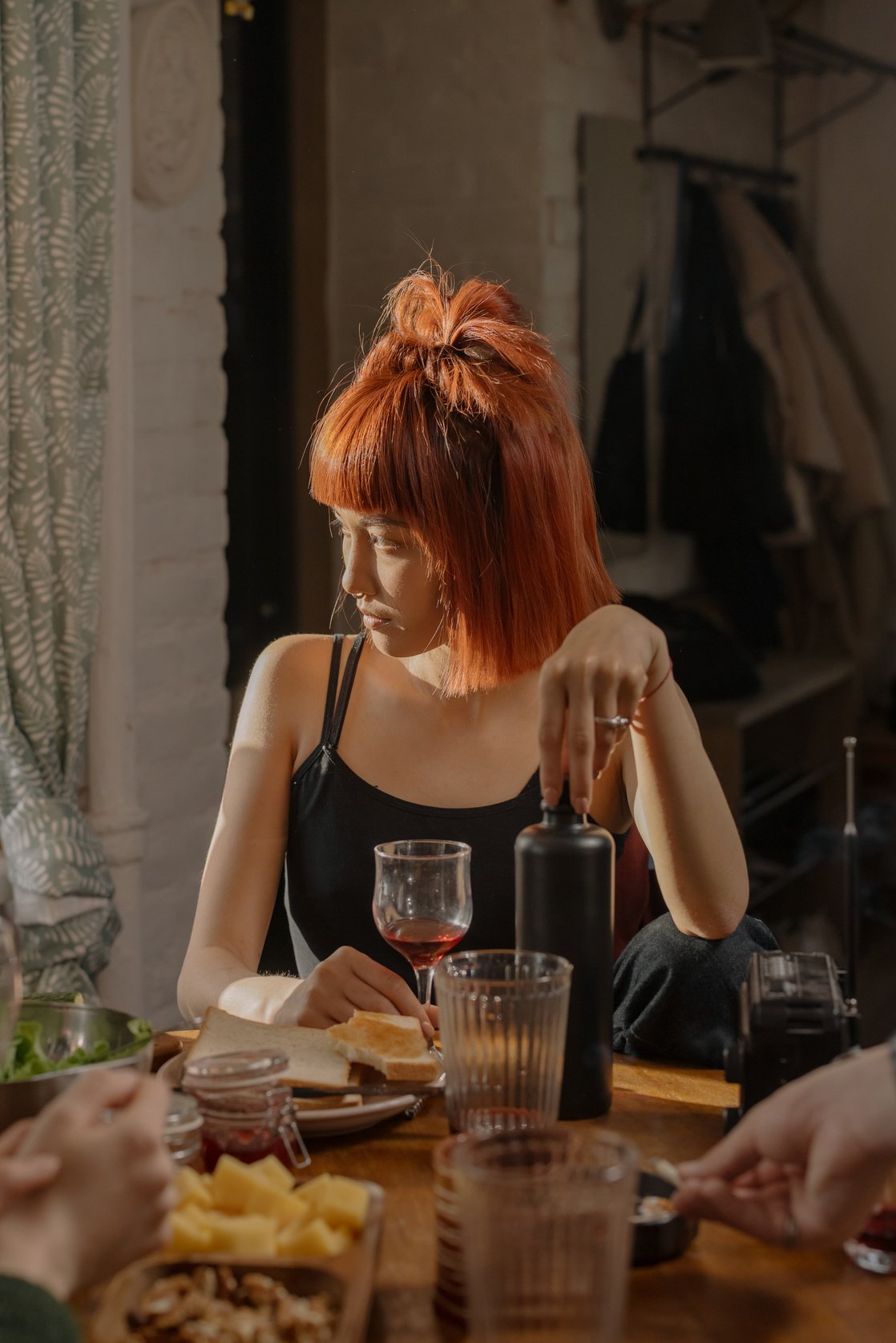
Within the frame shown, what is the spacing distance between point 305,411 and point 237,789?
64.0 inches

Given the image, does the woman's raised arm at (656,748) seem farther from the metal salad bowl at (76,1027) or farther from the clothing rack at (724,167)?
the clothing rack at (724,167)

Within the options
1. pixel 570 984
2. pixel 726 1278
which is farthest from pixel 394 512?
pixel 726 1278

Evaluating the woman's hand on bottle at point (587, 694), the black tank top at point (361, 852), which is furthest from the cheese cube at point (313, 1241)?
the black tank top at point (361, 852)

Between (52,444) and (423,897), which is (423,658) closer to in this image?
(423,897)

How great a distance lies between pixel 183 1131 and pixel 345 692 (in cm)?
83

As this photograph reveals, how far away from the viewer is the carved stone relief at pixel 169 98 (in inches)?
96.6

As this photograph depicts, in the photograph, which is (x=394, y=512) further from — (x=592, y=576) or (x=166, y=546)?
(x=166, y=546)

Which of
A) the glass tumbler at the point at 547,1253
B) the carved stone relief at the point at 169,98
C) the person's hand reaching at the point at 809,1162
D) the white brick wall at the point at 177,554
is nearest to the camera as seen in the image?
the glass tumbler at the point at 547,1253

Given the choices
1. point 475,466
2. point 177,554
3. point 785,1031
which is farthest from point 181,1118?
point 177,554

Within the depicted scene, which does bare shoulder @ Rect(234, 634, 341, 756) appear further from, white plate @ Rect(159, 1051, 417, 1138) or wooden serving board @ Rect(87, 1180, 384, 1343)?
wooden serving board @ Rect(87, 1180, 384, 1343)

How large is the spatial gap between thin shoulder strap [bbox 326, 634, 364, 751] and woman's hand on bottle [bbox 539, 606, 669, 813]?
21.4 inches

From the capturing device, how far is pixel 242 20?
9.32 feet

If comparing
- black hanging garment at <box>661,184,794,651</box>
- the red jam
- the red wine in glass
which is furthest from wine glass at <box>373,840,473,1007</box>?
black hanging garment at <box>661,184,794,651</box>

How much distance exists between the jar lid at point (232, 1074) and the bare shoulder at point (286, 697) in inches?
28.9
